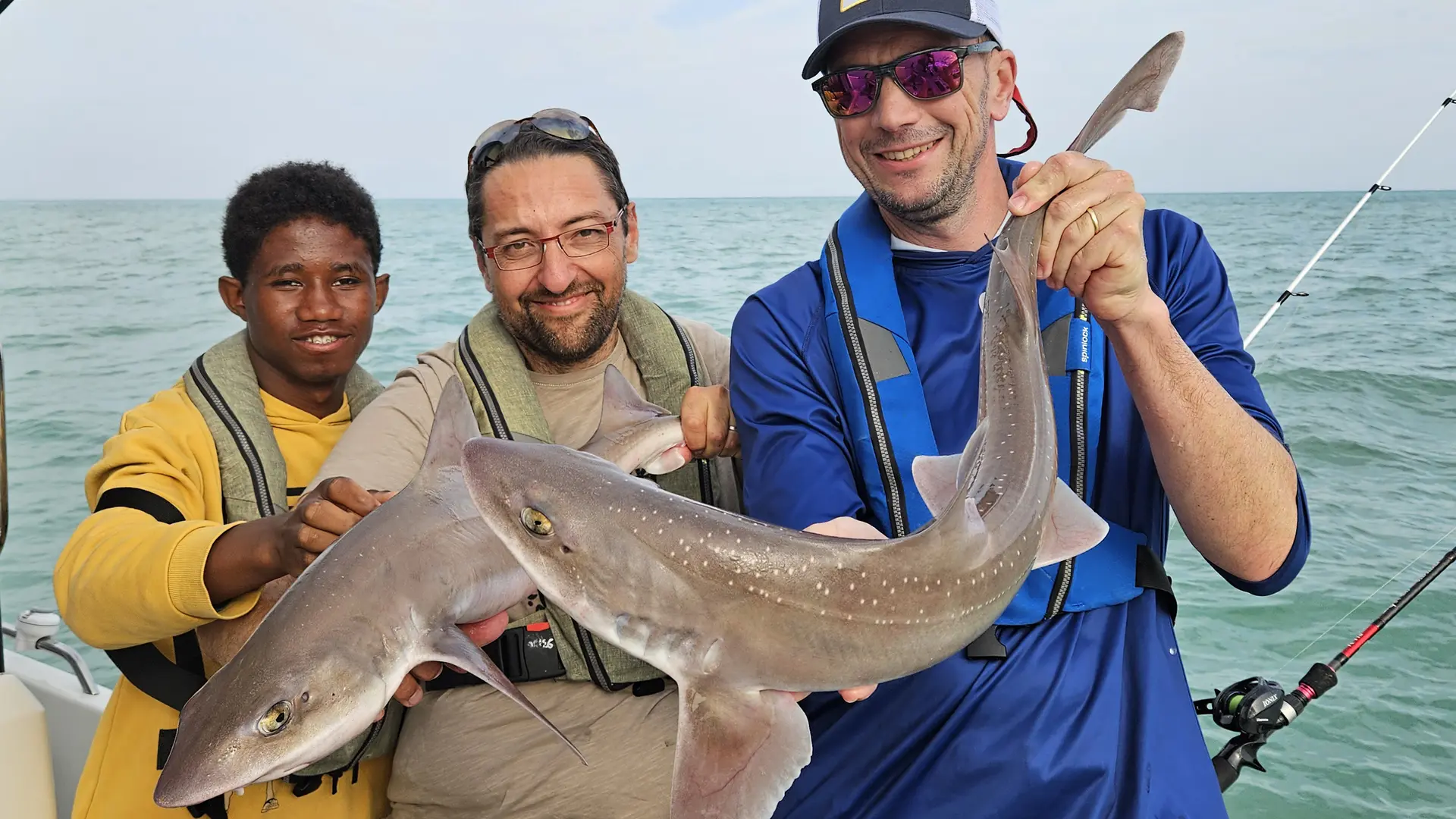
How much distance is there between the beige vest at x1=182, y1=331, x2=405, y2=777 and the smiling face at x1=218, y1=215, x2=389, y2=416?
0.39 ft

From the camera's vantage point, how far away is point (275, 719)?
183 centimetres

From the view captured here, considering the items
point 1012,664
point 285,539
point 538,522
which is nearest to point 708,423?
point 1012,664

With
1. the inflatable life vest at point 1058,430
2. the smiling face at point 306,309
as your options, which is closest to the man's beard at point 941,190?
the inflatable life vest at point 1058,430

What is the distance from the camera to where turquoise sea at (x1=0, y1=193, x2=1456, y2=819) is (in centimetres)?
621

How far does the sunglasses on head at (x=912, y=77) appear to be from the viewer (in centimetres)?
262

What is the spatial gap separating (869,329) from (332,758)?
1.84 meters

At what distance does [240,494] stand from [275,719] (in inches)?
49.6

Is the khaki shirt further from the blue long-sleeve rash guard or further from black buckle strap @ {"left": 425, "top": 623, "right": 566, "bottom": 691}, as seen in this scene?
the blue long-sleeve rash guard

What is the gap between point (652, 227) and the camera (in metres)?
55.0

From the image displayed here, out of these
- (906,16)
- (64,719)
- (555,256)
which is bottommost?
(64,719)

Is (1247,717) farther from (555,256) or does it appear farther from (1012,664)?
(555,256)

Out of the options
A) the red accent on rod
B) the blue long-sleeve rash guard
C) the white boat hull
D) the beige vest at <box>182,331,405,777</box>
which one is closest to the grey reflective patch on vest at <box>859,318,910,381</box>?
the blue long-sleeve rash guard

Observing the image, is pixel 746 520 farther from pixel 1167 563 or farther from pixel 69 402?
pixel 69 402

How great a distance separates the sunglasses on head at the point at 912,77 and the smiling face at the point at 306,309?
5.51 ft
